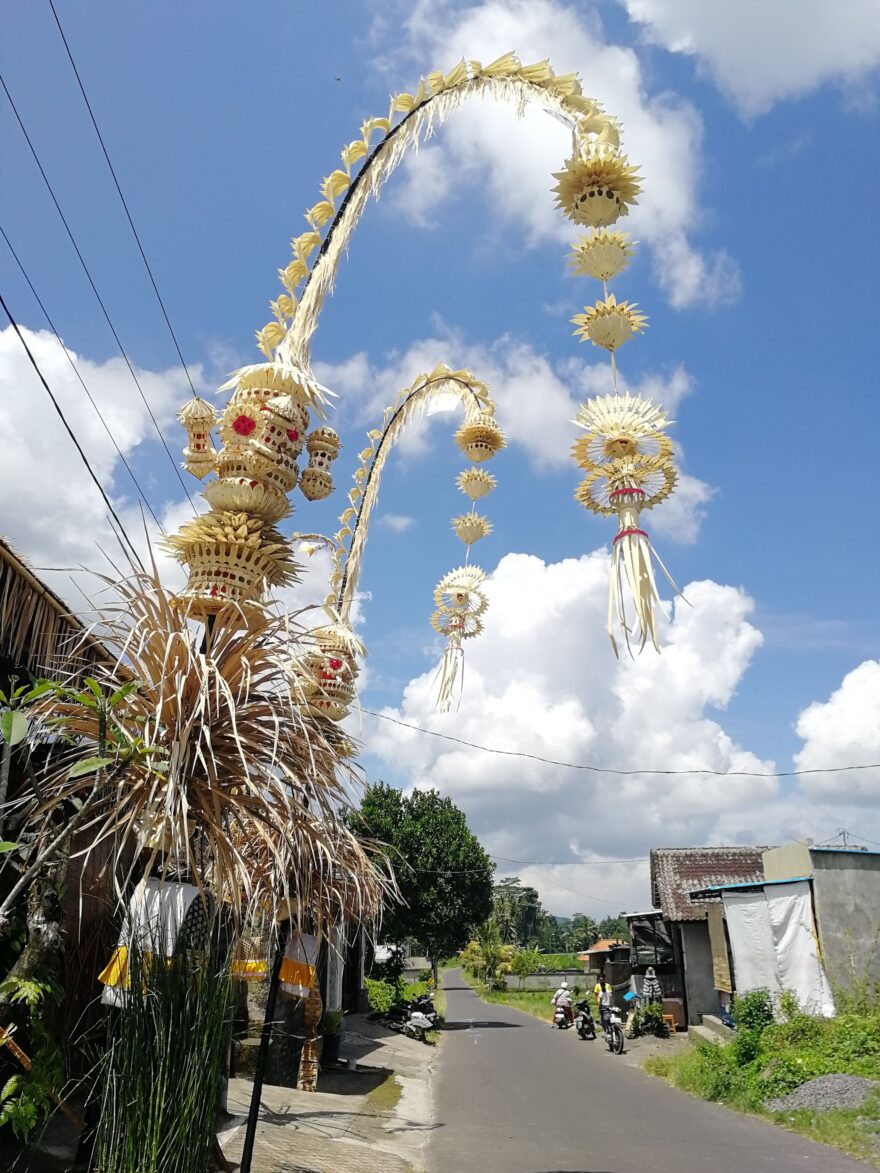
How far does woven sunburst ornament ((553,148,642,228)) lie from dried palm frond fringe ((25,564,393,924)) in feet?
8.03

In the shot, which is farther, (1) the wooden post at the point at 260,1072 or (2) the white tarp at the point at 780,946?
(2) the white tarp at the point at 780,946

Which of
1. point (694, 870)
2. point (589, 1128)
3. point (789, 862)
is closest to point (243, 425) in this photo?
point (589, 1128)

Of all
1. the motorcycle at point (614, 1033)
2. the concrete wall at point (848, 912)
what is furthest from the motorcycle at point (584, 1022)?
the concrete wall at point (848, 912)

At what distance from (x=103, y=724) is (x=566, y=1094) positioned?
12625 millimetres

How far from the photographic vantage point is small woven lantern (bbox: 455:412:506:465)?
660 cm

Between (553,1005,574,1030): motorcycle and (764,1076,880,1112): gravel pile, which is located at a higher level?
(764,1076,880,1112): gravel pile

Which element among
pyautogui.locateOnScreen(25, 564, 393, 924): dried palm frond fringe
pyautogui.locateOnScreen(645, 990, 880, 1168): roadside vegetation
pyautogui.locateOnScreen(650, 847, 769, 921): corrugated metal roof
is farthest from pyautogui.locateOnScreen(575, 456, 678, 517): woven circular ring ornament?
pyautogui.locateOnScreen(650, 847, 769, 921): corrugated metal roof

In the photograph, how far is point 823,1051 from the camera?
1163 centimetres

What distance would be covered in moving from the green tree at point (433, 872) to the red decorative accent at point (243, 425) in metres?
23.1

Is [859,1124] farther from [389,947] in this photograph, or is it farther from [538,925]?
[538,925]

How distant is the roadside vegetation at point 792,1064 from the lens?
9.37 meters

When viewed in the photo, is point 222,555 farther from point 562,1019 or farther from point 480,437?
point 562,1019

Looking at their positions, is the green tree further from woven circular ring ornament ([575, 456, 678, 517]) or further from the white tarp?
woven circular ring ornament ([575, 456, 678, 517])

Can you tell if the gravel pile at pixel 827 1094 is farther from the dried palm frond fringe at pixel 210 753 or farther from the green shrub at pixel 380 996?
the green shrub at pixel 380 996
